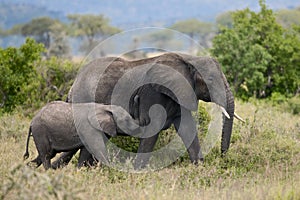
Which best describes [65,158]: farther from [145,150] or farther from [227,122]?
[227,122]

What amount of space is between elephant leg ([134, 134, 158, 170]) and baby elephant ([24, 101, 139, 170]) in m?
0.49

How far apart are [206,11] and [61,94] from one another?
177127 mm

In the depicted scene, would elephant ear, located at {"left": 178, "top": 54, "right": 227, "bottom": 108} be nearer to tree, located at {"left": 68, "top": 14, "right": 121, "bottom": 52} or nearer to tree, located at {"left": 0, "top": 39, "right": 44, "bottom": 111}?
tree, located at {"left": 0, "top": 39, "right": 44, "bottom": 111}

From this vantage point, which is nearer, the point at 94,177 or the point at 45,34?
the point at 94,177

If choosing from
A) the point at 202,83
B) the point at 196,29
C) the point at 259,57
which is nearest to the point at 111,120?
the point at 202,83

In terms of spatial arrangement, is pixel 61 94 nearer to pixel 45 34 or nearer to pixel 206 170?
pixel 206 170

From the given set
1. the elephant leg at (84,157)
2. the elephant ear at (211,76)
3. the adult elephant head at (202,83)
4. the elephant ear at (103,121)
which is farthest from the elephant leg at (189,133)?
the elephant leg at (84,157)

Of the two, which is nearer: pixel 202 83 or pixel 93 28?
pixel 202 83

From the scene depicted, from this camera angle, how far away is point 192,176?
7.46 meters

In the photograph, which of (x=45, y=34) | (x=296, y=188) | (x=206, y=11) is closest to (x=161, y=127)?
(x=296, y=188)

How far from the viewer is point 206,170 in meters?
7.69

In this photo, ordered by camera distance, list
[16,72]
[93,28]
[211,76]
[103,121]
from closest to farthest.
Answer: [103,121], [211,76], [16,72], [93,28]

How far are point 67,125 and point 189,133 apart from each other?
6.18 feet

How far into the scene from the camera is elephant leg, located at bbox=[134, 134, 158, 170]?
860 centimetres
